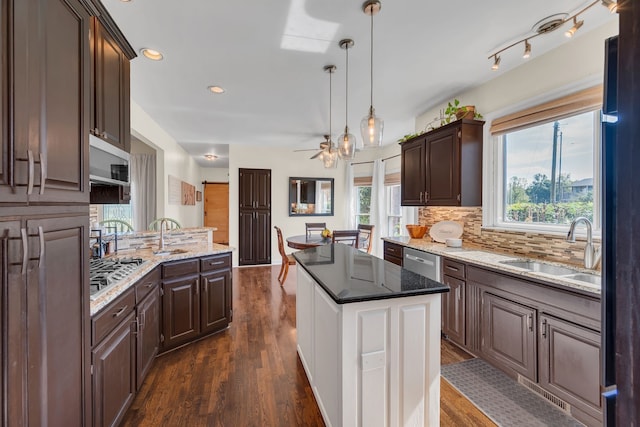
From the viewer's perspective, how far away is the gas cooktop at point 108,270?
153cm

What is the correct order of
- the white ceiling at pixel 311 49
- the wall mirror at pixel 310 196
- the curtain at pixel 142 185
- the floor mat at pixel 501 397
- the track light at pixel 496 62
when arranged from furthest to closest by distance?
the wall mirror at pixel 310 196, the curtain at pixel 142 185, the track light at pixel 496 62, the white ceiling at pixel 311 49, the floor mat at pixel 501 397

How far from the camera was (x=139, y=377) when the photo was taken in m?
1.91

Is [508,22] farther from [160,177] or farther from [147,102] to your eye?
[160,177]

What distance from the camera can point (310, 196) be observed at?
643 cm

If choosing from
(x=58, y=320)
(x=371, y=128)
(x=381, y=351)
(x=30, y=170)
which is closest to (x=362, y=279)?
(x=381, y=351)

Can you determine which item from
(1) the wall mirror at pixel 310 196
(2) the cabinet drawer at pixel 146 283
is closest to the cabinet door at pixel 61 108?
(2) the cabinet drawer at pixel 146 283

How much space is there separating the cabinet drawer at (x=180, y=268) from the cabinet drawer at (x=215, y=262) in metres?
0.07

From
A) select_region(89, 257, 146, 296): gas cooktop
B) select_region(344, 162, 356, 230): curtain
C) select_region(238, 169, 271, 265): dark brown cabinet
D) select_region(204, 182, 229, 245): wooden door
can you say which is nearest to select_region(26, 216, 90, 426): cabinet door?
select_region(89, 257, 146, 296): gas cooktop

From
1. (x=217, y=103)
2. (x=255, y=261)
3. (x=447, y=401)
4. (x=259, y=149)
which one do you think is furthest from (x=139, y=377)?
(x=259, y=149)

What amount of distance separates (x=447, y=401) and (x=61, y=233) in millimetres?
2331

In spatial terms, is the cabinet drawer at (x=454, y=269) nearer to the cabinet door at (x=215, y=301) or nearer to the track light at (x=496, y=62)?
the track light at (x=496, y=62)

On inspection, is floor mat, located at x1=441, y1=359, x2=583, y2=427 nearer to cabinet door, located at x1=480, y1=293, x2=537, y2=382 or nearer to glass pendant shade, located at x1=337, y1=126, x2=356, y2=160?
cabinet door, located at x1=480, y1=293, x2=537, y2=382

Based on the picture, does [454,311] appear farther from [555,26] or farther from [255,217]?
[255,217]

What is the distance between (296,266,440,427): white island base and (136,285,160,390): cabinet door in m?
1.31
